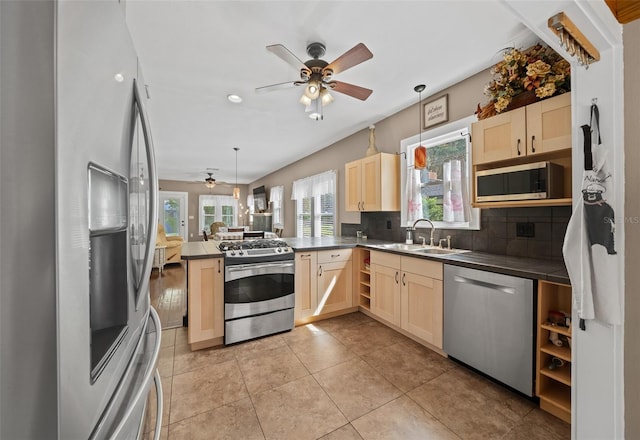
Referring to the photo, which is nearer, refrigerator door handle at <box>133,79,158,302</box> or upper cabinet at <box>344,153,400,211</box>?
refrigerator door handle at <box>133,79,158,302</box>

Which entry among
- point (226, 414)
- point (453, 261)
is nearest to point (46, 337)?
point (226, 414)

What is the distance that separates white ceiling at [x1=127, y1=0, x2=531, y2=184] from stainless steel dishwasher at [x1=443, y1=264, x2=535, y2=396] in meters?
1.81

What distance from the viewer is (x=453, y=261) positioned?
2.12m

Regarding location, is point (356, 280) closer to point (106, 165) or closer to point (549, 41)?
point (549, 41)

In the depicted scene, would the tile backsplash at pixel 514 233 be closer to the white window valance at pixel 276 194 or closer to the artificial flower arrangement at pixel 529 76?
the artificial flower arrangement at pixel 529 76

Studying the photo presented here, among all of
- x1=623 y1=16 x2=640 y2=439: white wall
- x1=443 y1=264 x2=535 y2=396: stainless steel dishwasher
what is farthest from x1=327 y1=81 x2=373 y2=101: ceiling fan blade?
x1=443 y1=264 x2=535 y2=396: stainless steel dishwasher

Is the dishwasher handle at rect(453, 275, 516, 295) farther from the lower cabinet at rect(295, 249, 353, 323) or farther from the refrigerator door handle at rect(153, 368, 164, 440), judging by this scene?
the refrigerator door handle at rect(153, 368, 164, 440)

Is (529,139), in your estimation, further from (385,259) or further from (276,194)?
(276,194)

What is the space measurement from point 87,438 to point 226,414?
156 centimetres

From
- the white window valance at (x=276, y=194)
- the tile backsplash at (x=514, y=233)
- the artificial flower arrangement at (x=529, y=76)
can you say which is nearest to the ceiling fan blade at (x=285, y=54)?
the artificial flower arrangement at (x=529, y=76)

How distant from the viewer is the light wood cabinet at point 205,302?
7.95 feet

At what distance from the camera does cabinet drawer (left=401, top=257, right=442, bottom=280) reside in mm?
2266

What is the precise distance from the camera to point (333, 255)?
313 cm

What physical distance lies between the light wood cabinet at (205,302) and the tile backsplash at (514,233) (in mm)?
2344
